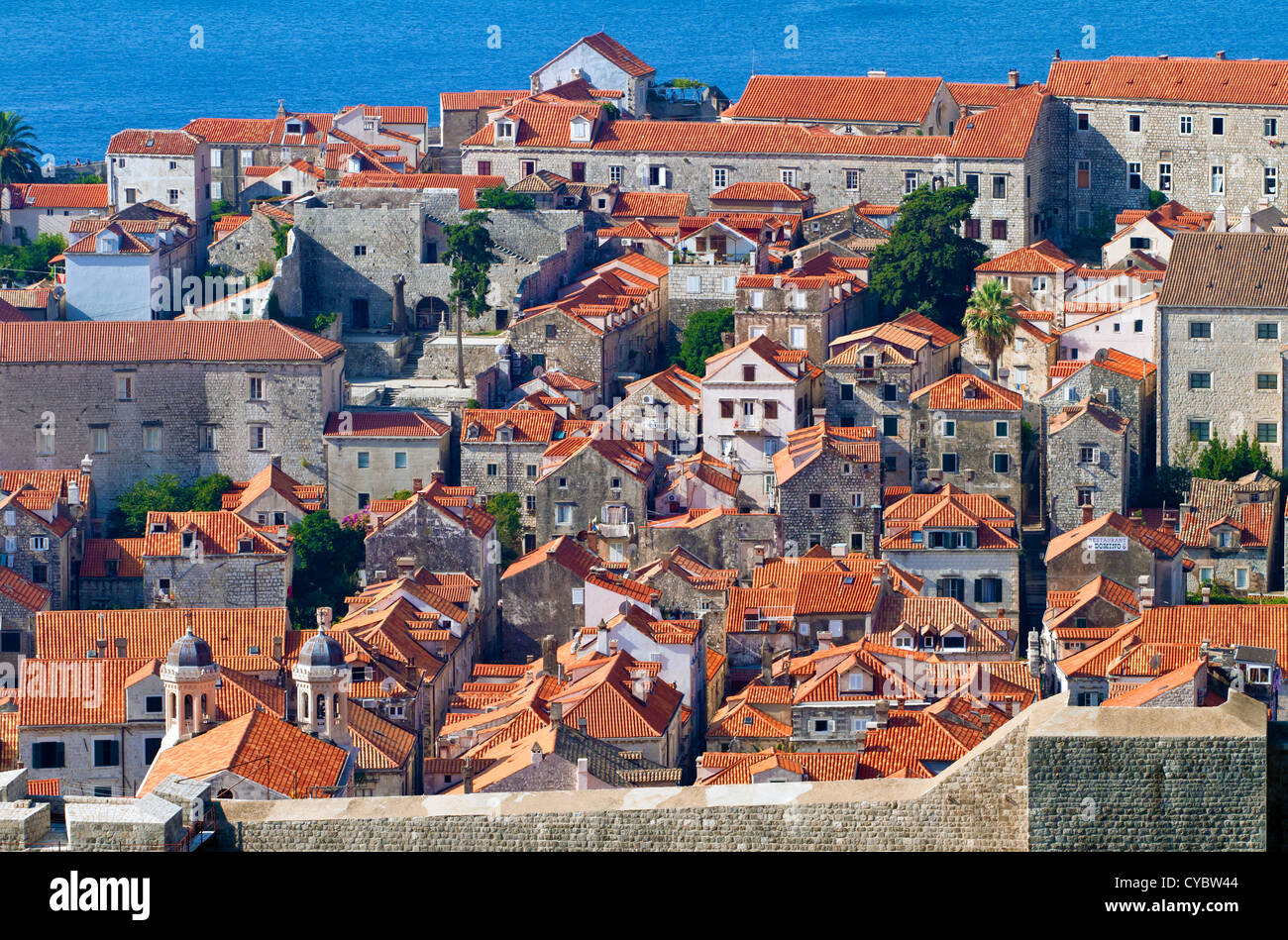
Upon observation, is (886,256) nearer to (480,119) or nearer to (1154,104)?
(1154,104)

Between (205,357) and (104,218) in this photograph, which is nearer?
(205,357)

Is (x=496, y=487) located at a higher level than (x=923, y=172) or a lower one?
lower

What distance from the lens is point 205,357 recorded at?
7538 centimetres

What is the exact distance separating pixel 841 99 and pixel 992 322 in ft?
54.6

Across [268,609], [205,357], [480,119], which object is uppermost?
[480,119]

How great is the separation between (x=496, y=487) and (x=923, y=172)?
19.2m

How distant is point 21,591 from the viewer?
68812mm

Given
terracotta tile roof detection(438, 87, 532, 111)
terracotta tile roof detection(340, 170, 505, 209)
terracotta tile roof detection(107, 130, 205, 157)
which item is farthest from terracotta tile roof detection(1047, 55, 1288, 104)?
terracotta tile roof detection(107, 130, 205, 157)

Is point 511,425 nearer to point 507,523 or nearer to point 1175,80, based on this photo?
point 507,523

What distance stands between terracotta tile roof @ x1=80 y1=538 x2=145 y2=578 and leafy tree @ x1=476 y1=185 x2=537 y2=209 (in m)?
15.4

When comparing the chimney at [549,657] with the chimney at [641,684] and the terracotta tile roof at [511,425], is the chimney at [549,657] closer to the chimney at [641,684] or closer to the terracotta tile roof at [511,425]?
the chimney at [641,684]

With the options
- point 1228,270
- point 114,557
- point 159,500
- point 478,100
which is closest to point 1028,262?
point 1228,270

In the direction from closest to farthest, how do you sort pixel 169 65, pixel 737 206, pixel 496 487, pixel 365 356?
pixel 496 487, pixel 365 356, pixel 737 206, pixel 169 65

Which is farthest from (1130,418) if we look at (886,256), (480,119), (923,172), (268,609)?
(480,119)
